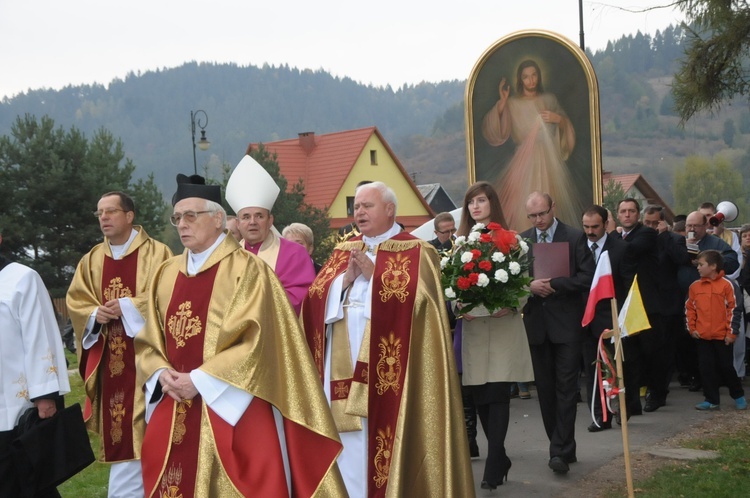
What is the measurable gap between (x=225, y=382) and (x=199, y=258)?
32.3 inches

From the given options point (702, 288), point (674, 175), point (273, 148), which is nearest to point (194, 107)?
point (674, 175)

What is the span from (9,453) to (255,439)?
1424mm

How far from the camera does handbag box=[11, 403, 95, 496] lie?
5434mm

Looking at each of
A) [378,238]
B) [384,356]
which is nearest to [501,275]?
[378,238]

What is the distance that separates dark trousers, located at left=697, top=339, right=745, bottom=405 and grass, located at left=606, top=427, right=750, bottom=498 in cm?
174

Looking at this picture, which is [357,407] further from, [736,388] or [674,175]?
[674,175]

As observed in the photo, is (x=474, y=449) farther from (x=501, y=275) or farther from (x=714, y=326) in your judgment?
(x=714, y=326)

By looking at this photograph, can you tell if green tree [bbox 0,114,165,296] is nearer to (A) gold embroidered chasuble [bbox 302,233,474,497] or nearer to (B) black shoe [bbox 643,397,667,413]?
(B) black shoe [bbox 643,397,667,413]

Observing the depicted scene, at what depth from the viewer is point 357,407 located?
6.59 meters

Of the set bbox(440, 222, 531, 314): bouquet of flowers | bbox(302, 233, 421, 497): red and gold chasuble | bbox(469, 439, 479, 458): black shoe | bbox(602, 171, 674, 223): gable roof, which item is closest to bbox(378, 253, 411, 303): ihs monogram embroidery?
bbox(302, 233, 421, 497): red and gold chasuble

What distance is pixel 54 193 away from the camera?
1505 inches

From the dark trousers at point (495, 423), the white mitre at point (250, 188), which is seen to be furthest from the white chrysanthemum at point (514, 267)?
the white mitre at point (250, 188)

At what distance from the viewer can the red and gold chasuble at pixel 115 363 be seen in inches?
297

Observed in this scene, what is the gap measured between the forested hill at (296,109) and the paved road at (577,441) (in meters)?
92.3
